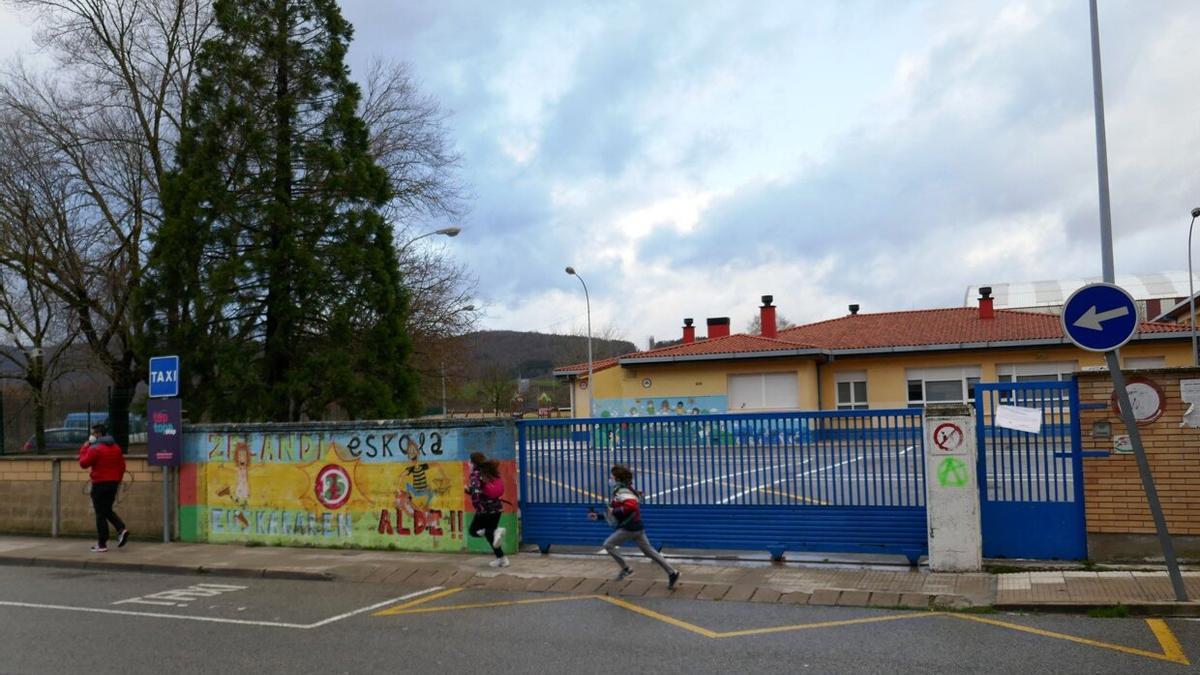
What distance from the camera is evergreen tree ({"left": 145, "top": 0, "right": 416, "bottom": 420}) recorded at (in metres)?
19.9

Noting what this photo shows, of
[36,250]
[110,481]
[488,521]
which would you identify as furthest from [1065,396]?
[36,250]

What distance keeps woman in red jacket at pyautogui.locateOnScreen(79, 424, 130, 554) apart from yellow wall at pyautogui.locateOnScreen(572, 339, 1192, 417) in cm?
2554

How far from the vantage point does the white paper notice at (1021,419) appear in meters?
9.80

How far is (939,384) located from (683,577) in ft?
93.1

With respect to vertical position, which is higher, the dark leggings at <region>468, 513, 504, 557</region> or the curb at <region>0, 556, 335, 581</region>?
the dark leggings at <region>468, 513, 504, 557</region>

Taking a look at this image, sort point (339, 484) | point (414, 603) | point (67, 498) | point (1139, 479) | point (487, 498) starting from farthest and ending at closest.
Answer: point (67, 498)
point (339, 484)
point (487, 498)
point (1139, 479)
point (414, 603)

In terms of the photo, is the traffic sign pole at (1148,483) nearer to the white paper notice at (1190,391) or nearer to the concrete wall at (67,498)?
the white paper notice at (1190,391)

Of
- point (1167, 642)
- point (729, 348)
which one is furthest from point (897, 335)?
point (1167, 642)

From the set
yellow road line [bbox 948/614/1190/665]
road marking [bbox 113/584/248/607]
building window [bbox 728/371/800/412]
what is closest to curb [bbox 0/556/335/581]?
road marking [bbox 113/584/248/607]

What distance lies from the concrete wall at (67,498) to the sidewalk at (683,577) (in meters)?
1.03

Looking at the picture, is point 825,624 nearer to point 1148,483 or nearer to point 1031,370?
point 1148,483

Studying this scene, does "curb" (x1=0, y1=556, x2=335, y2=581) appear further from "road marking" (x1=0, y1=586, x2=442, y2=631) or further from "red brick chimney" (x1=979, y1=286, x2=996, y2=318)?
"red brick chimney" (x1=979, y1=286, x2=996, y2=318)

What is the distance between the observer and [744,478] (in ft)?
35.9

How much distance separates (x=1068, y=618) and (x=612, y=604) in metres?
4.01
